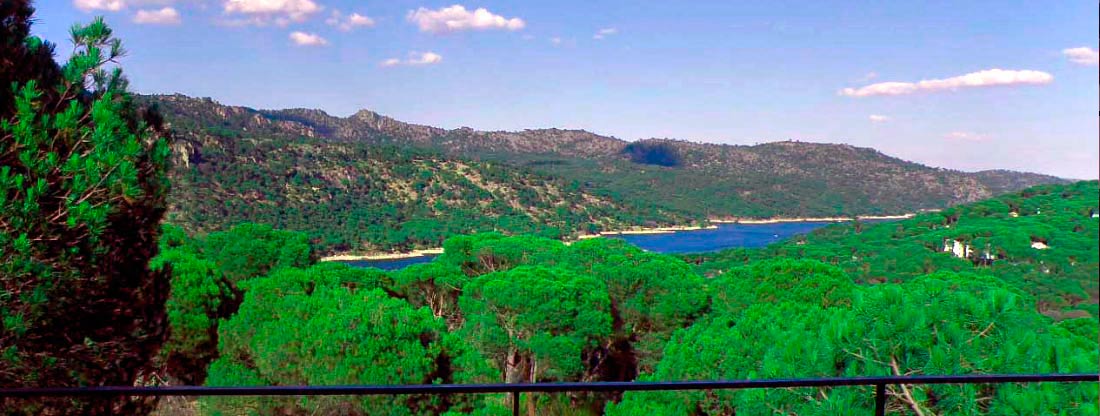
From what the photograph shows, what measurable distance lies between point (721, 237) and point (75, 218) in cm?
5614

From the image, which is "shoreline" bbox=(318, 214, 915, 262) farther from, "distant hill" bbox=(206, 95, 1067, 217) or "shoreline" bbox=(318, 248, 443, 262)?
"distant hill" bbox=(206, 95, 1067, 217)

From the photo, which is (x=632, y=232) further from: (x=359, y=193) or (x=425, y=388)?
(x=425, y=388)

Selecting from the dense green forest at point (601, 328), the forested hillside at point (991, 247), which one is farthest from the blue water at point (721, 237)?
the dense green forest at point (601, 328)

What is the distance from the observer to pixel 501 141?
3733 inches

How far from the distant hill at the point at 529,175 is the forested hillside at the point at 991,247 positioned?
17251 mm

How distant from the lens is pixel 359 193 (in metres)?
45.4

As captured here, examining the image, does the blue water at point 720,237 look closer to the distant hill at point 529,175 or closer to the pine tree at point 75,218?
the distant hill at point 529,175

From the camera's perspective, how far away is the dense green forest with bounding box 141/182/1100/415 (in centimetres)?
621

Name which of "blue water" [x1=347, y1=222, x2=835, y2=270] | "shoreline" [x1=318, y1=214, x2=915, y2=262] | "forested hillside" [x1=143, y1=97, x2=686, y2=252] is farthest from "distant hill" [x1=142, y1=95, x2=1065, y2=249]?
"blue water" [x1=347, y1=222, x2=835, y2=270]

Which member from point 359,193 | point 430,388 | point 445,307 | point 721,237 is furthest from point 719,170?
point 430,388

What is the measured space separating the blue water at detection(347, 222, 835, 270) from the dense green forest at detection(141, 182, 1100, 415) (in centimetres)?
2319

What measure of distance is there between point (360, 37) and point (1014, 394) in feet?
126

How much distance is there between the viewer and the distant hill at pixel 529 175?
128 ft

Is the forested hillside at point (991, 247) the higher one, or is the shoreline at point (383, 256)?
the forested hillside at point (991, 247)
